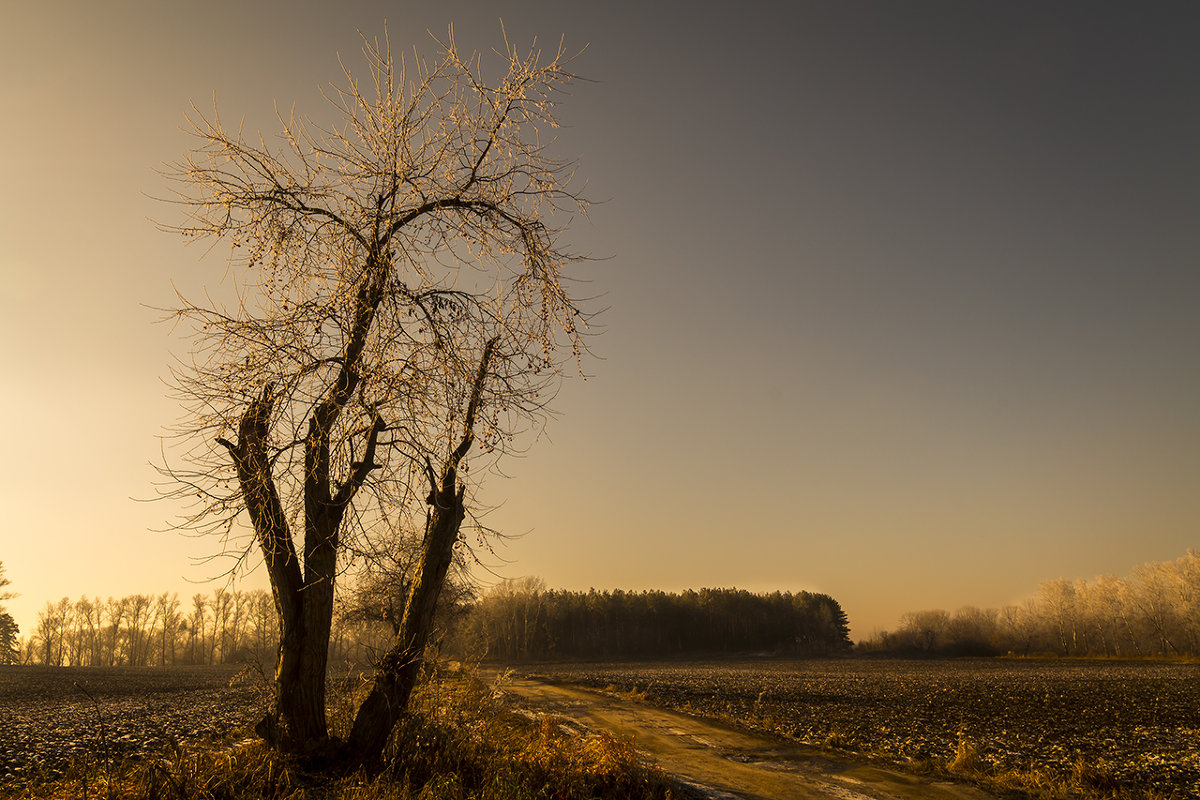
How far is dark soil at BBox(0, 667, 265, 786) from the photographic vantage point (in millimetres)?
10242

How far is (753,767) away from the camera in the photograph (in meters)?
12.7

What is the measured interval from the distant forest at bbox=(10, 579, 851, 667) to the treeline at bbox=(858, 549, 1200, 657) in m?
16.4

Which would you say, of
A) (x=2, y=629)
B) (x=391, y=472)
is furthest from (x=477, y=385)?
(x=2, y=629)

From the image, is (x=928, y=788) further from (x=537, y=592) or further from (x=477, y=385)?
(x=537, y=592)

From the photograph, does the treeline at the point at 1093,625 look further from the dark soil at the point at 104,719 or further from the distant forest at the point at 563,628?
the dark soil at the point at 104,719

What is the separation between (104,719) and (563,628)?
8178 cm

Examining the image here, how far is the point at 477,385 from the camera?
23.7 feet

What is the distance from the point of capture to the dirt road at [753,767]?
10531 mm

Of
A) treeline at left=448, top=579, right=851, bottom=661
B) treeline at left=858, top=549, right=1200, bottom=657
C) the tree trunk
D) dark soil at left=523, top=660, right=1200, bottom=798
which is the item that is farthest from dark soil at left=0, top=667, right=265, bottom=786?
treeline at left=858, top=549, right=1200, bottom=657

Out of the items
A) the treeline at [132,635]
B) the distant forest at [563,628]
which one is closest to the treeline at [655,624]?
the distant forest at [563,628]

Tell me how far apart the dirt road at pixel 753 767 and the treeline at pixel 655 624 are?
74013 mm

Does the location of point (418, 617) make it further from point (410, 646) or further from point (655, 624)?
point (655, 624)

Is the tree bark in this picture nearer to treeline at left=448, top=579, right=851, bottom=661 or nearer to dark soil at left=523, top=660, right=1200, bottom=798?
dark soil at left=523, top=660, right=1200, bottom=798

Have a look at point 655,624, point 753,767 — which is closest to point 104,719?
point 753,767
